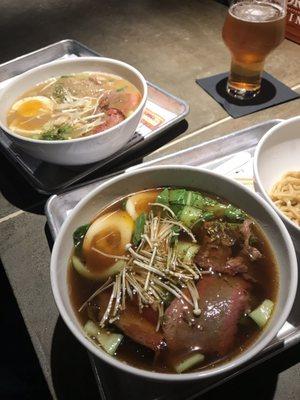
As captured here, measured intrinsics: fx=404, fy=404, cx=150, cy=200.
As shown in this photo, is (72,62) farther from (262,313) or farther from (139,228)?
(262,313)

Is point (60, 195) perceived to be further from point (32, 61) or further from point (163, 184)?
point (32, 61)

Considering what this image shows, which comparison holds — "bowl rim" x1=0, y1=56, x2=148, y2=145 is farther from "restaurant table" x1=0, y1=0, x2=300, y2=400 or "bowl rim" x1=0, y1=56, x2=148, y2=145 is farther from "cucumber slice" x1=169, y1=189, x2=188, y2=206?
"cucumber slice" x1=169, y1=189, x2=188, y2=206

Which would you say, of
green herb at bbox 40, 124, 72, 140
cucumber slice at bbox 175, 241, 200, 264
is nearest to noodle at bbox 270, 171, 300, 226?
cucumber slice at bbox 175, 241, 200, 264

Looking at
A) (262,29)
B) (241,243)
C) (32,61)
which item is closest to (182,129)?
(262,29)

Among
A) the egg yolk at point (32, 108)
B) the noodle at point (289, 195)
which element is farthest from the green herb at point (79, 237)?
the egg yolk at point (32, 108)

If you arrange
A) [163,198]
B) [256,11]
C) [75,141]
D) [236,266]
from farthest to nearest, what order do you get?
[256,11] → [75,141] → [163,198] → [236,266]

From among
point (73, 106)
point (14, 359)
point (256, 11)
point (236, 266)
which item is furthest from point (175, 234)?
point (14, 359)
